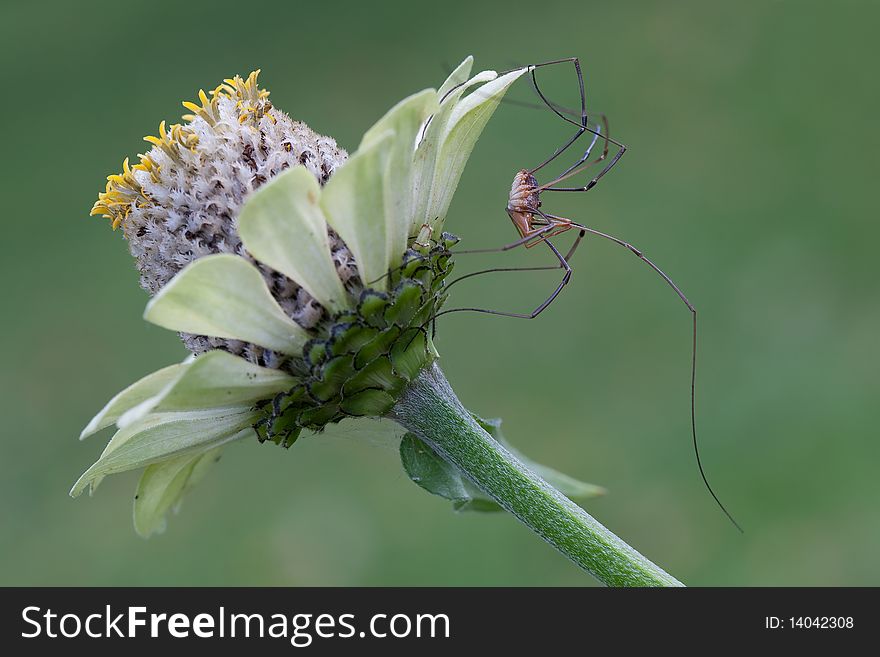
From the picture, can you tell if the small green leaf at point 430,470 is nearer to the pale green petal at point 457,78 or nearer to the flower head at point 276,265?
the flower head at point 276,265

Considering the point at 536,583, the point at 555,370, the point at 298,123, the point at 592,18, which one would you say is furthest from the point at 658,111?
the point at 298,123

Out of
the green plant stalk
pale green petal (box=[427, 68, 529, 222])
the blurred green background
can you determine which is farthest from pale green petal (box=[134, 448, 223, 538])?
the blurred green background

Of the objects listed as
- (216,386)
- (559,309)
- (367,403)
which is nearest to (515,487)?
(367,403)

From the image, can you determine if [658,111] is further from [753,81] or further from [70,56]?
[70,56]

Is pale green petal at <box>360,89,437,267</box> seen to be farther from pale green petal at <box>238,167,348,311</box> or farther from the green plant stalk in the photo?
the green plant stalk

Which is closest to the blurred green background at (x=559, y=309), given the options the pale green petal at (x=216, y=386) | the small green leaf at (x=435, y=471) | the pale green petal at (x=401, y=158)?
the small green leaf at (x=435, y=471)

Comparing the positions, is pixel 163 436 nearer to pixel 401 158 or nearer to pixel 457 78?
pixel 401 158

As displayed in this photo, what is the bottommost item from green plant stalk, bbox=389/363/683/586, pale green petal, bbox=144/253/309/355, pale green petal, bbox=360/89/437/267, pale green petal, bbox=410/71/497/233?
green plant stalk, bbox=389/363/683/586
